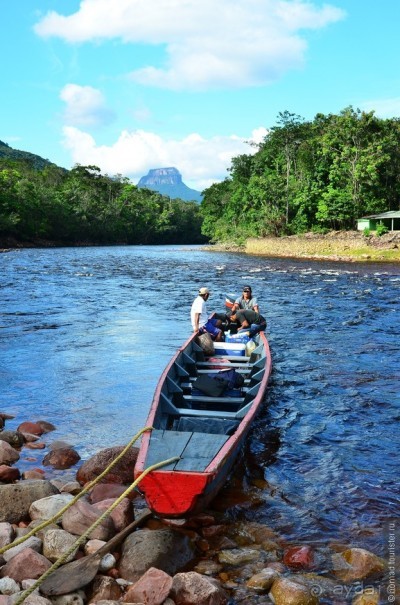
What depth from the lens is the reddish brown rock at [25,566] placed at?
471 centimetres

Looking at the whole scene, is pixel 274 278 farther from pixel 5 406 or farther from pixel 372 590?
pixel 372 590

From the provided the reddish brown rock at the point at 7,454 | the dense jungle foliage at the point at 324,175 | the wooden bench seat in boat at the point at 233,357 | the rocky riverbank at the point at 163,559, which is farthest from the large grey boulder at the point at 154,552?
the dense jungle foliage at the point at 324,175

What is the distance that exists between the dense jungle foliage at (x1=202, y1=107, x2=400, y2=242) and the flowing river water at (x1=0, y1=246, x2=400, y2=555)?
3020 cm

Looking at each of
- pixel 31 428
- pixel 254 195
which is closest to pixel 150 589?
pixel 31 428

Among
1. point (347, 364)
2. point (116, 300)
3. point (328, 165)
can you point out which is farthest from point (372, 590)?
point (328, 165)

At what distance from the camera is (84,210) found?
301 feet

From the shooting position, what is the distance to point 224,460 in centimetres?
569

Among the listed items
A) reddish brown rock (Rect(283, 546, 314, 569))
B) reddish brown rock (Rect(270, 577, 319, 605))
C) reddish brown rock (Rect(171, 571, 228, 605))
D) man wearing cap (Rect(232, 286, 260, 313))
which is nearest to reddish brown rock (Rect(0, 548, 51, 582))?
reddish brown rock (Rect(171, 571, 228, 605))

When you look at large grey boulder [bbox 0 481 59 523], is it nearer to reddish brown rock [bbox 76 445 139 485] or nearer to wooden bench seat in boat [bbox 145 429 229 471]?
reddish brown rock [bbox 76 445 139 485]

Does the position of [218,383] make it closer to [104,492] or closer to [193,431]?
[193,431]

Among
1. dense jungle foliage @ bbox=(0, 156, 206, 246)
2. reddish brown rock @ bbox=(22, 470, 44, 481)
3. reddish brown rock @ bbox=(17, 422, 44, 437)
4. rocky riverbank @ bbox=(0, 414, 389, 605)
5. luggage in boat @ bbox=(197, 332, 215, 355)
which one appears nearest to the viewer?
rocky riverbank @ bbox=(0, 414, 389, 605)

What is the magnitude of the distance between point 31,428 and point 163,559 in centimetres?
411

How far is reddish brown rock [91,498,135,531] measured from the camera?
18.4 feet

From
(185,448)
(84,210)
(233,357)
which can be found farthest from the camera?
(84,210)
